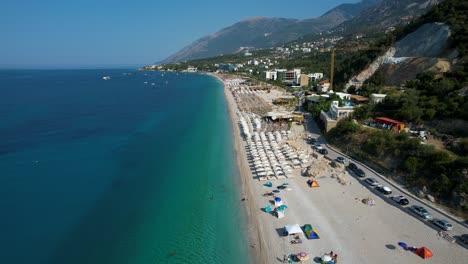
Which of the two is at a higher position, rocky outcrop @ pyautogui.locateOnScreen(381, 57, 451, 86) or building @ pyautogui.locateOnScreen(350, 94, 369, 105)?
rocky outcrop @ pyautogui.locateOnScreen(381, 57, 451, 86)

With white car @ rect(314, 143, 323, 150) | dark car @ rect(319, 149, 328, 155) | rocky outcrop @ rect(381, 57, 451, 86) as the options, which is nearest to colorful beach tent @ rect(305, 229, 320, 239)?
dark car @ rect(319, 149, 328, 155)

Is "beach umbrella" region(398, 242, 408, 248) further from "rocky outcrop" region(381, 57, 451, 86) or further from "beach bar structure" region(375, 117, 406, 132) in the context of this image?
"rocky outcrop" region(381, 57, 451, 86)

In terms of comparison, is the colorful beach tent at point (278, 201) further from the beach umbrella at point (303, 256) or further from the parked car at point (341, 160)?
the parked car at point (341, 160)

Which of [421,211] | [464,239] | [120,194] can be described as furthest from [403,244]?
[120,194]

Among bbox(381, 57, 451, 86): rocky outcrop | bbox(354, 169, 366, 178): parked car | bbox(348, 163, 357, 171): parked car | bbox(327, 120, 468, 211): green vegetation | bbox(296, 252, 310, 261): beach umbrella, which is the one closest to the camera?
bbox(296, 252, 310, 261): beach umbrella

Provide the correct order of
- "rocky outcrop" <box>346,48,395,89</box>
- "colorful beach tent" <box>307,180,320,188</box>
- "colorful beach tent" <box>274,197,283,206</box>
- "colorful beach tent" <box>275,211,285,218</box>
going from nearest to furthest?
"colorful beach tent" <box>275,211,285,218</box> < "colorful beach tent" <box>274,197,283,206</box> < "colorful beach tent" <box>307,180,320,188</box> < "rocky outcrop" <box>346,48,395,89</box>

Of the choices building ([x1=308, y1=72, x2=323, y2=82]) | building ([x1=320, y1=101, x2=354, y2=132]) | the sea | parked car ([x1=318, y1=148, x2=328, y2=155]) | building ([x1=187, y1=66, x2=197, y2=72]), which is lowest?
the sea

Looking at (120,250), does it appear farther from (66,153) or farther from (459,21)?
(459,21)

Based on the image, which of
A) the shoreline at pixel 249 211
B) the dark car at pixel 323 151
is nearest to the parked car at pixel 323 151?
the dark car at pixel 323 151
